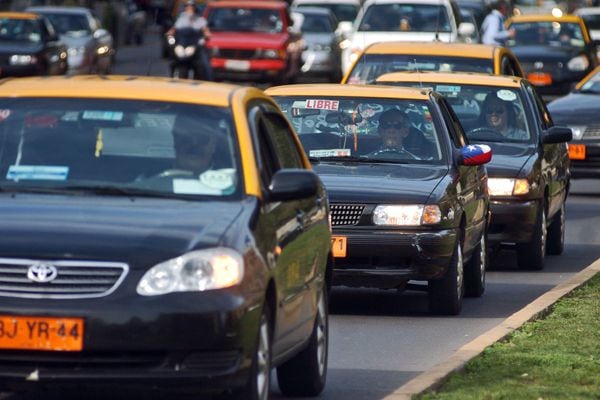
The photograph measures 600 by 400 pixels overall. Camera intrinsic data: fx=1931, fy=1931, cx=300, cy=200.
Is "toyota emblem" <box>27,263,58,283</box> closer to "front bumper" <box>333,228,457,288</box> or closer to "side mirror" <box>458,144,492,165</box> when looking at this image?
"front bumper" <box>333,228,457,288</box>

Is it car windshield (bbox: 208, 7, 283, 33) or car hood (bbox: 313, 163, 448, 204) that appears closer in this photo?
car hood (bbox: 313, 163, 448, 204)

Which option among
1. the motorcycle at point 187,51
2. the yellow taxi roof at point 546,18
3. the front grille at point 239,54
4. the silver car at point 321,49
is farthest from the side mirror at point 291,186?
the silver car at point 321,49

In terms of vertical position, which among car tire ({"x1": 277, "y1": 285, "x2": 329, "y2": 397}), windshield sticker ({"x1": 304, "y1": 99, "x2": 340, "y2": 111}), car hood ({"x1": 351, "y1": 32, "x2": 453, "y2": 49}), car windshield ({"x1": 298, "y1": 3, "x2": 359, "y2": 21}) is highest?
car tire ({"x1": 277, "y1": 285, "x2": 329, "y2": 397})

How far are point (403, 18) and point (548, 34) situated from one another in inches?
158

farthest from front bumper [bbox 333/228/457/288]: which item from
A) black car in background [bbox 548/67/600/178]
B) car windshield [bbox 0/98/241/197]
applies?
black car in background [bbox 548/67/600/178]

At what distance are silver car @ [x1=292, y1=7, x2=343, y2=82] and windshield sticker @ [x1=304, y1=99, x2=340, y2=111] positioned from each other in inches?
1150

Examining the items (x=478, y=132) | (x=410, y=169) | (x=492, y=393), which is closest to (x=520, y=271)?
(x=478, y=132)

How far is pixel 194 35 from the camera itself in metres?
36.6

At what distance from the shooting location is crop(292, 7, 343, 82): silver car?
44.1m

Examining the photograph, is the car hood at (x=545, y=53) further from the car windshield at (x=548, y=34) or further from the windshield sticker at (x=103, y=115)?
the windshield sticker at (x=103, y=115)

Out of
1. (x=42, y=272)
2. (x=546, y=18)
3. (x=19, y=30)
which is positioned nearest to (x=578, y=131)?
(x=546, y=18)

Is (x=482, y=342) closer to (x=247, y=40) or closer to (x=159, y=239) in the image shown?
(x=159, y=239)

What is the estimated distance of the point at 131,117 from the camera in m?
8.41

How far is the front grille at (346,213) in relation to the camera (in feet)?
40.5
